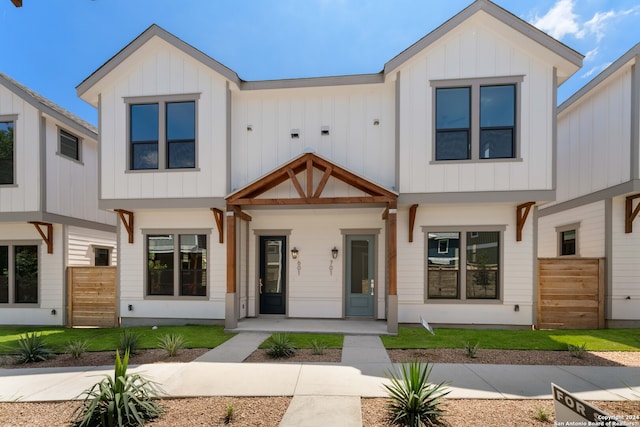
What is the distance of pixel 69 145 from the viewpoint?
11242 millimetres

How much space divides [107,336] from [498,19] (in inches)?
507

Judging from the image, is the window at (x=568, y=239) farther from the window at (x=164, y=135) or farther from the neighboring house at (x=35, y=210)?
the neighboring house at (x=35, y=210)

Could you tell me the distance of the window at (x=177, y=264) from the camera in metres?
9.55

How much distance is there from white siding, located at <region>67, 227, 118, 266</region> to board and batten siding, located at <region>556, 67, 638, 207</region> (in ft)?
50.5

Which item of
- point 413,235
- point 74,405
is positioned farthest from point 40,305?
point 413,235

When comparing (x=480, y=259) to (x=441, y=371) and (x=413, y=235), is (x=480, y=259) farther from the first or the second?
(x=441, y=371)

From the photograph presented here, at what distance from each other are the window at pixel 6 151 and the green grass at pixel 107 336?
458 centimetres

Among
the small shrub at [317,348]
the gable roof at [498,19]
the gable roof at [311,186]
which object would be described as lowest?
the small shrub at [317,348]

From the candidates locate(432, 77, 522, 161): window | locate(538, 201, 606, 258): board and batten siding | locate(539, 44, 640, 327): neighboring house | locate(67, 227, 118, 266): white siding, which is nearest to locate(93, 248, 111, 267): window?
locate(67, 227, 118, 266): white siding

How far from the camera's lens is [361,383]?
5.07 meters

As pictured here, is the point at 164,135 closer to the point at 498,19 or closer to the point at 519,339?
the point at 498,19

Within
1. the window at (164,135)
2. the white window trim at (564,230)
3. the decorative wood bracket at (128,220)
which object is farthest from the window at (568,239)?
the decorative wood bracket at (128,220)

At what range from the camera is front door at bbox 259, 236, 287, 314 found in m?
10.1

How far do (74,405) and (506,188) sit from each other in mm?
9610
